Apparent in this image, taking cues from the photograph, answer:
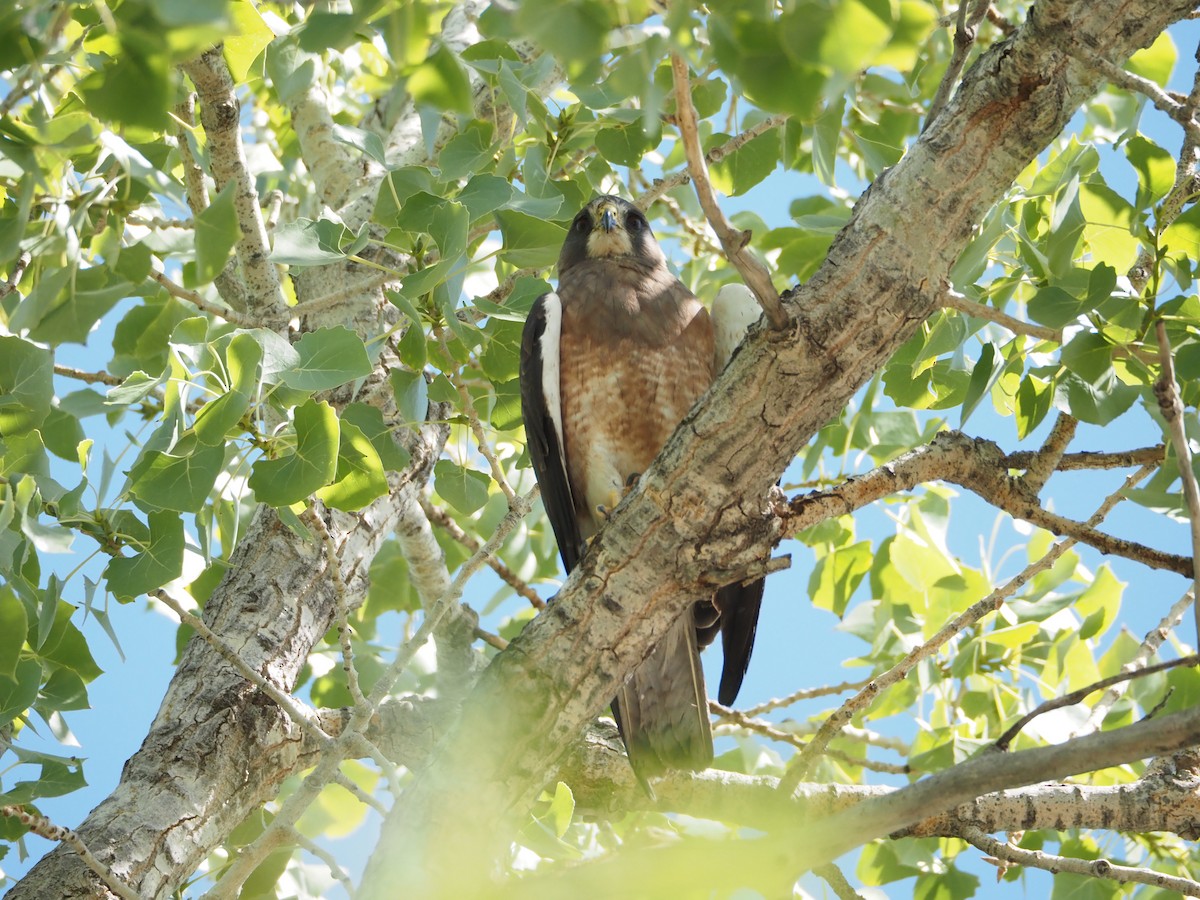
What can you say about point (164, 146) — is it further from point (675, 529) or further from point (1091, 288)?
point (1091, 288)

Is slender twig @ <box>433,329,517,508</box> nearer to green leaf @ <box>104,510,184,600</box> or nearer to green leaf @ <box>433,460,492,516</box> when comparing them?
green leaf @ <box>433,460,492,516</box>

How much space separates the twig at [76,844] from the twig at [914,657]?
143 cm

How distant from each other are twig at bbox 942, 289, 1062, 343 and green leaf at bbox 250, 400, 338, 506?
134 cm

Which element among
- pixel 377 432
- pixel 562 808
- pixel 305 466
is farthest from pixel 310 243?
pixel 562 808

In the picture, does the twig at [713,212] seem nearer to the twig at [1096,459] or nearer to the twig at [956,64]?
the twig at [956,64]

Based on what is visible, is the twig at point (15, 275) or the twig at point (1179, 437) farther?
the twig at point (15, 275)

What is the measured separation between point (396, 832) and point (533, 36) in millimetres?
1727

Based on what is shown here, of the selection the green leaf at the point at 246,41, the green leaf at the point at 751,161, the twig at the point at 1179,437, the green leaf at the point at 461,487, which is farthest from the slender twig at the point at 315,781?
the green leaf at the point at 751,161

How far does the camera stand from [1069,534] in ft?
8.48

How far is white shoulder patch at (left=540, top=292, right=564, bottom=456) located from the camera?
12.2ft

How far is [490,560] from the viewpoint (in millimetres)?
3854

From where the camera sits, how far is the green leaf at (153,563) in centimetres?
229

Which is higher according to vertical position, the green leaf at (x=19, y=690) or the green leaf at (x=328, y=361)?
the green leaf at (x=328, y=361)

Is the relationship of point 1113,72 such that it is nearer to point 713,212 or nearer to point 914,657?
point 713,212
